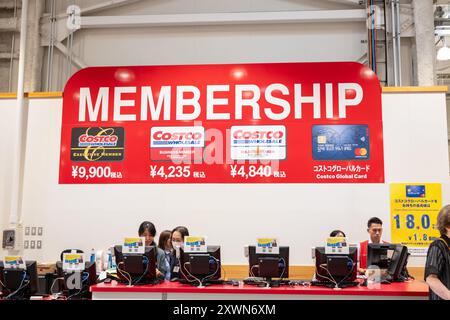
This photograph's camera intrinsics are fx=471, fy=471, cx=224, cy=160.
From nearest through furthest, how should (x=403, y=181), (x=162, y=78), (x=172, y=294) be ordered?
(x=172, y=294) < (x=403, y=181) < (x=162, y=78)

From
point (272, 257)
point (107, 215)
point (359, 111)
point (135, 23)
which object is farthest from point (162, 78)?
point (272, 257)

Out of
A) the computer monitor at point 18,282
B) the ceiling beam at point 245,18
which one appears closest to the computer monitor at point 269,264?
the computer monitor at point 18,282

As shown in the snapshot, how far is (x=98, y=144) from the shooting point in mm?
6547

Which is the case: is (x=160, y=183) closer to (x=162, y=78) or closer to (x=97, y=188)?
(x=97, y=188)

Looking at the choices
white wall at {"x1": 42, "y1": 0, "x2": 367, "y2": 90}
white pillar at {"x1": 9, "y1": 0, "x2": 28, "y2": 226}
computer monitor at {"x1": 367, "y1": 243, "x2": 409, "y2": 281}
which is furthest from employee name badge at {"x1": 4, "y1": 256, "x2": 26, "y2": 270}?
white wall at {"x1": 42, "y1": 0, "x2": 367, "y2": 90}

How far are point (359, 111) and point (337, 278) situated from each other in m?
2.86

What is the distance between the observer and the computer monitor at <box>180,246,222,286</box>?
14.2ft

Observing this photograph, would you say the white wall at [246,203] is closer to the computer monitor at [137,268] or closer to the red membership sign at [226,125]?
the red membership sign at [226,125]

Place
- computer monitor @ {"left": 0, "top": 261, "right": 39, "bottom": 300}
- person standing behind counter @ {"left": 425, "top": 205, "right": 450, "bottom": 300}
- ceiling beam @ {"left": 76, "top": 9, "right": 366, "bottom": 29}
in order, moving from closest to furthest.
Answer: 1. person standing behind counter @ {"left": 425, "top": 205, "right": 450, "bottom": 300}
2. computer monitor @ {"left": 0, "top": 261, "right": 39, "bottom": 300}
3. ceiling beam @ {"left": 76, "top": 9, "right": 366, "bottom": 29}

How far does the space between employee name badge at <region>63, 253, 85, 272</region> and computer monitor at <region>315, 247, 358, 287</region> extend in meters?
2.16

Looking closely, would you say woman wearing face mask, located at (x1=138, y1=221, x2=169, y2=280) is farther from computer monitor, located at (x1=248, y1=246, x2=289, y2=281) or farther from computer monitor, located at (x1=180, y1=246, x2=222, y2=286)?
computer monitor, located at (x1=248, y1=246, x2=289, y2=281)

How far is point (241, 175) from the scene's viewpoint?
6348 mm

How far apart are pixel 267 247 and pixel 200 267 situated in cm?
67
